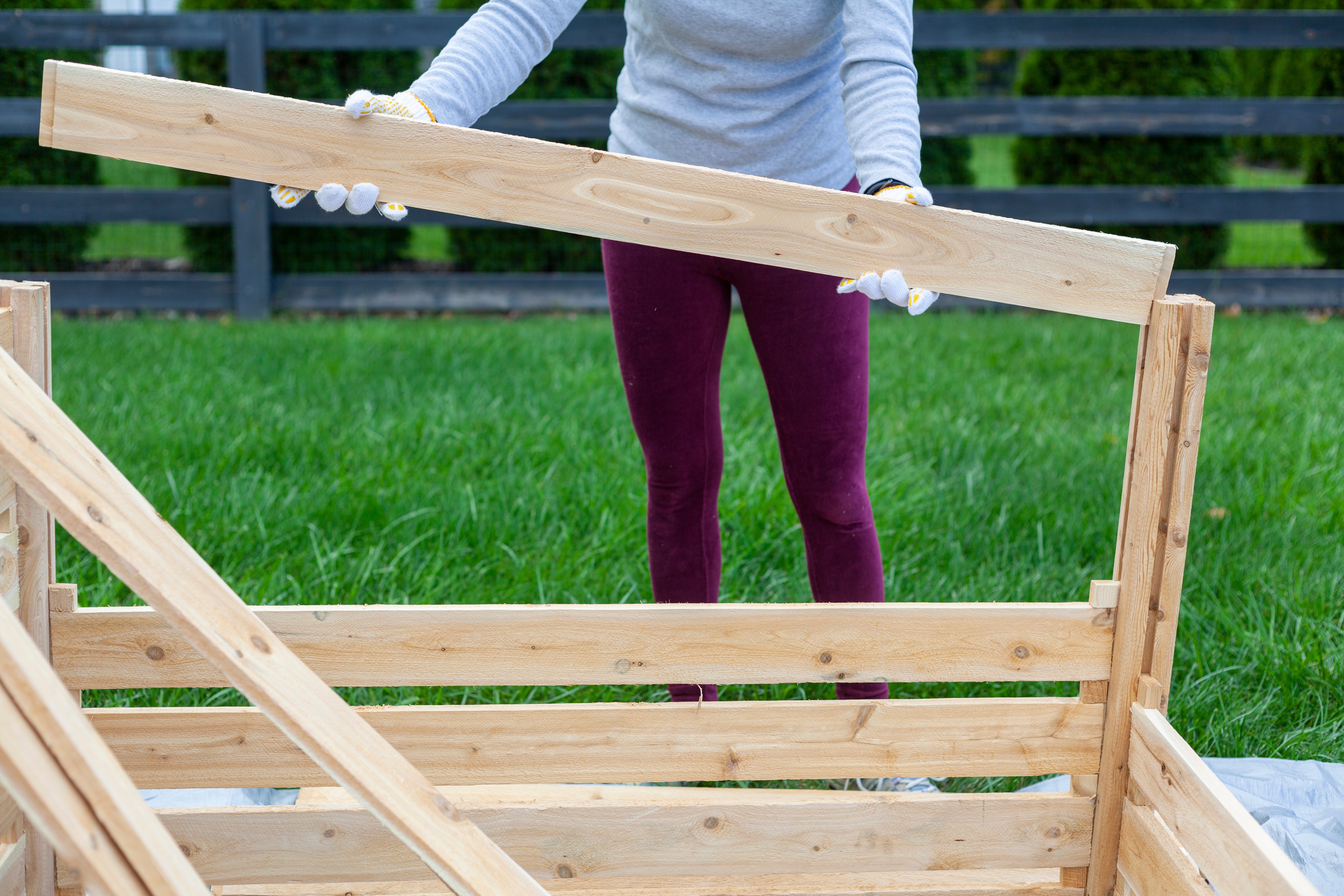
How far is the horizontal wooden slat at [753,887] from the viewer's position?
144 cm

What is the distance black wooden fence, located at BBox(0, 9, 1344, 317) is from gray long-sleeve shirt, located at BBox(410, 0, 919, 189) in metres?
3.24

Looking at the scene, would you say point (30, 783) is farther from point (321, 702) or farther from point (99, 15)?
point (99, 15)

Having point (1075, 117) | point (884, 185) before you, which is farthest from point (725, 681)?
point (1075, 117)

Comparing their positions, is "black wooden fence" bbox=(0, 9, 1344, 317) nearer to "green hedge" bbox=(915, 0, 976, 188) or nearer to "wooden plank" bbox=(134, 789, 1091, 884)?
"green hedge" bbox=(915, 0, 976, 188)

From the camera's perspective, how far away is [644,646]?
1401 mm

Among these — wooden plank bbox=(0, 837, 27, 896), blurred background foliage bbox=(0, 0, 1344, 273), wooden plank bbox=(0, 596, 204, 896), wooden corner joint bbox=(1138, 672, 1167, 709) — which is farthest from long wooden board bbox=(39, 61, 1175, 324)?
blurred background foliage bbox=(0, 0, 1344, 273)

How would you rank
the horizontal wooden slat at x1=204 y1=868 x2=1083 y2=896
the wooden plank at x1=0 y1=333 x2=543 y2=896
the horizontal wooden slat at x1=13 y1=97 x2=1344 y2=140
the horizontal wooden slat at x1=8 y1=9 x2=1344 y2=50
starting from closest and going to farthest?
1. the wooden plank at x1=0 y1=333 x2=543 y2=896
2. the horizontal wooden slat at x1=204 y1=868 x2=1083 y2=896
3. the horizontal wooden slat at x1=8 y1=9 x2=1344 y2=50
4. the horizontal wooden slat at x1=13 y1=97 x2=1344 y2=140

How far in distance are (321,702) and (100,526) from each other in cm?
23

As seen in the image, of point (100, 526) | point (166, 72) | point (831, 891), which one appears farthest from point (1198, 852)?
point (166, 72)

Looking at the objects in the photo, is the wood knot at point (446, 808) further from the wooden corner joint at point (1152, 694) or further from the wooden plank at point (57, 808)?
the wooden corner joint at point (1152, 694)

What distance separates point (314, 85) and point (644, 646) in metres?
4.59

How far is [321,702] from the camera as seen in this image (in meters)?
0.96

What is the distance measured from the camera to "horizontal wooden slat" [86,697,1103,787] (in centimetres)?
135

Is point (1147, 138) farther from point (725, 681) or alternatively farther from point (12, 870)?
point (12, 870)
